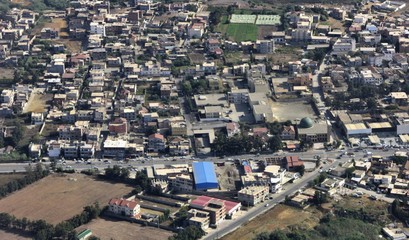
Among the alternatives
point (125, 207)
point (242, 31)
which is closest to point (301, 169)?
point (125, 207)

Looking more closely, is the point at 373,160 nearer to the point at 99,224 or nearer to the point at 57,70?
the point at 99,224

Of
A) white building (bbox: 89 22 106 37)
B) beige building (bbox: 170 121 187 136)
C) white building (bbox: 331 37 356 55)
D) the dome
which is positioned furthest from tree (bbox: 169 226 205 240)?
white building (bbox: 89 22 106 37)

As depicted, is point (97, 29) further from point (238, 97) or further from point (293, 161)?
point (293, 161)

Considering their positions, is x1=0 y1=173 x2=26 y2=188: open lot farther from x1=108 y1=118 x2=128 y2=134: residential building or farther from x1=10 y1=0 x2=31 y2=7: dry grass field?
x1=10 y1=0 x2=31 y2=7: dry grass field

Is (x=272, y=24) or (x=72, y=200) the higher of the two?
(x=272, y=24)

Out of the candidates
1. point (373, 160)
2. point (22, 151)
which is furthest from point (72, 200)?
point (373, 160)

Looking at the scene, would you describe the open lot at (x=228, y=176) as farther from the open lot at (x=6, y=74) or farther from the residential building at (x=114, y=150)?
the open lot at (x=6, y=74)
